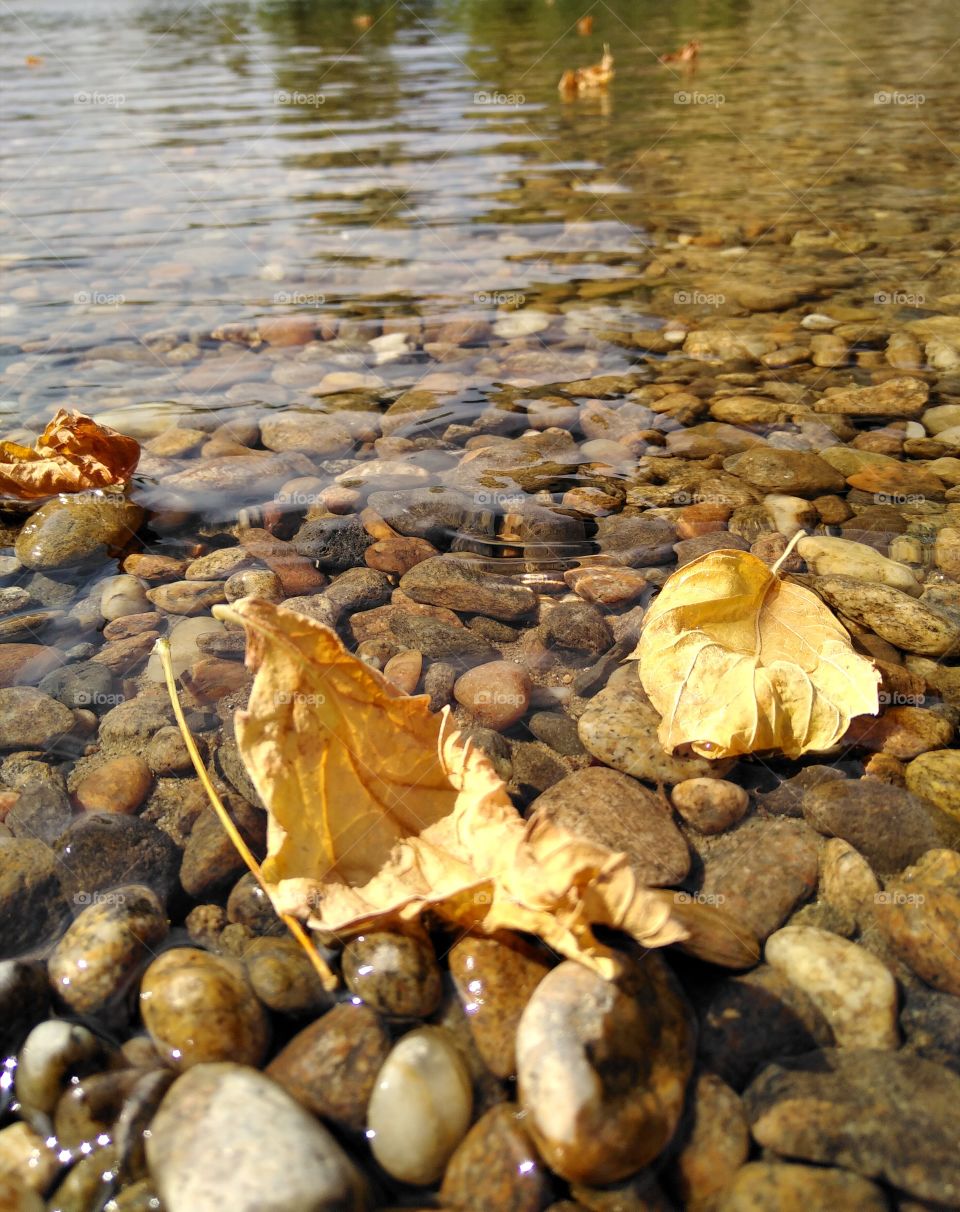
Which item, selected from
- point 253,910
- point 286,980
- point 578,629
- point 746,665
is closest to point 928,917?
point 746,665

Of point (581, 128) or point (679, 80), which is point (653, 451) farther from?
point (679, 80)

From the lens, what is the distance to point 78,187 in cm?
981

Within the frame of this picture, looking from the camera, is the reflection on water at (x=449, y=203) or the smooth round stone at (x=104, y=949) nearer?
the smooth round stone at (x=104, y=949)

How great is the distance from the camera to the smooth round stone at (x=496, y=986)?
1.94 meters

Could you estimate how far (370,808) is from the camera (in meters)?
2.18

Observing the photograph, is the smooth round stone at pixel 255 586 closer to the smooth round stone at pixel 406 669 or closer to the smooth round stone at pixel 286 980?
the smooth round stone at pixel 406 669

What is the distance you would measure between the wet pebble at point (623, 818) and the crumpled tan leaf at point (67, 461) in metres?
2.70

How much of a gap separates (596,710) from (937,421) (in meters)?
2.77

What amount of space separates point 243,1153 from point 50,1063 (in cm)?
→ 55

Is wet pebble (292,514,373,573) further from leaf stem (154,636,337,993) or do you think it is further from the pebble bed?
leaf stem (154,636,337,993)

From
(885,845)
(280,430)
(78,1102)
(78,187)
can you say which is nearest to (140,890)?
(78,1102)

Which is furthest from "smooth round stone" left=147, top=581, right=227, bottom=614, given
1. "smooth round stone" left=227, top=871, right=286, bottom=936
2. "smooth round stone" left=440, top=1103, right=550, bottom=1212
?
"smooth round stone" left=440, top=1103, right=550, bottom=1212

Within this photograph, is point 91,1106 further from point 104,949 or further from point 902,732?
point 902,732

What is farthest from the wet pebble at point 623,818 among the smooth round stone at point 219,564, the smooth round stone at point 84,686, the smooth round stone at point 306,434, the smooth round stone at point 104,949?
the smooth round stone at point 306,434
